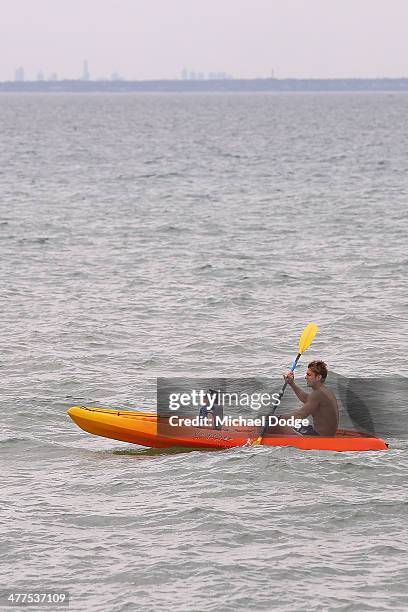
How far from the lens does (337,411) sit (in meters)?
16.5

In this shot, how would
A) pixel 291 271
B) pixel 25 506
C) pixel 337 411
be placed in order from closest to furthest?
pixel 25 506, pixel 337 411, pixel 291 271

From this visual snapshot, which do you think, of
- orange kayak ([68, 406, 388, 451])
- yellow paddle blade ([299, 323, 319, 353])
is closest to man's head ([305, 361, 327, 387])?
orange kayak ([68, 406, 388, 451])

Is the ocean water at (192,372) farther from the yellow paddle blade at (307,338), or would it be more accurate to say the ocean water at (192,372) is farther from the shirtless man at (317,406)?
the yellow paddle blade at (307,338)

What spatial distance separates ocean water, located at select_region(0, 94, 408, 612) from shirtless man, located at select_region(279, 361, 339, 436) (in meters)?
0.44

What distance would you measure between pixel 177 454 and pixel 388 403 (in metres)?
4.31

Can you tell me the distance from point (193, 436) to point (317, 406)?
184cm

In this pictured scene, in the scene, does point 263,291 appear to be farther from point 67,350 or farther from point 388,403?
point 388,403

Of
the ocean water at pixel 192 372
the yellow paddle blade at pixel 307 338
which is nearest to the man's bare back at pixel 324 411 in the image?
the ocean water at pixel 192 372

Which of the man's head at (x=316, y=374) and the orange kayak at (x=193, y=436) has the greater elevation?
the man's head at (x=316, y=374)

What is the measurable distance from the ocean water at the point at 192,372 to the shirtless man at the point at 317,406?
1.43ft

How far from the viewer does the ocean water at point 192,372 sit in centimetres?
1268

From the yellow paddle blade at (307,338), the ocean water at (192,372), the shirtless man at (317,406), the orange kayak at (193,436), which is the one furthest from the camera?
the yellow paddle blade at (307,338)

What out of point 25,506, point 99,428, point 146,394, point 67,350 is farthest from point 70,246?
point 25,506

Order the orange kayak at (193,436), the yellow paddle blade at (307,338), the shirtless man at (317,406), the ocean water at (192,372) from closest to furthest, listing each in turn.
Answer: the ocean water at (192,372)
the shirtless man at (317,406)
the orange kayak at (193,436)
the yellow paddle blade at (307,338)
